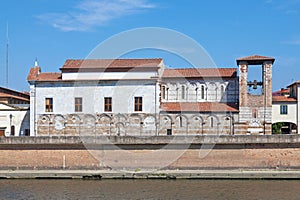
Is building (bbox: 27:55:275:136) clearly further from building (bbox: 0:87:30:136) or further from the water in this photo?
the water

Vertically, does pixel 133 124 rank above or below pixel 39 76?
below

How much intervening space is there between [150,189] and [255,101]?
1667 cm

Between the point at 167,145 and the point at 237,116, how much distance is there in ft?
32.0

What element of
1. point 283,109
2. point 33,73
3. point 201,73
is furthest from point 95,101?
point 283,109

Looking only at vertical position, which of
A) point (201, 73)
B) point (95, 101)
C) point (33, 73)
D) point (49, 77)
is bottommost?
point (95, 101)

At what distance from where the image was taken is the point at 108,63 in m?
40.2

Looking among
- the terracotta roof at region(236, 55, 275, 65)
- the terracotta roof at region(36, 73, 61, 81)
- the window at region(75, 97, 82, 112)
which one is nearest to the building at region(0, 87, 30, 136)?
the terracotta roof at region(36, 73, 61, 81)

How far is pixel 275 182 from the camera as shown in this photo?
1097 inches

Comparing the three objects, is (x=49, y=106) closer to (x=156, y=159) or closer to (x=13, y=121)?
(x=13, y=121)

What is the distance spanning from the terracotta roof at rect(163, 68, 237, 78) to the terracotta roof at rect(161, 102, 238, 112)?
3185 mm

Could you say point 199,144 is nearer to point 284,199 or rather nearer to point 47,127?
point 284,199

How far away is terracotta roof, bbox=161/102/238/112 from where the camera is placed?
39.5 meters

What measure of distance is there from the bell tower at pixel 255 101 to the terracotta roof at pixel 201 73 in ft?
12.8

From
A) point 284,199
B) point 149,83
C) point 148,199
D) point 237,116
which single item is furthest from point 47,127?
point 284,199
